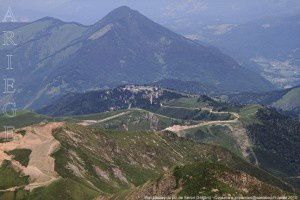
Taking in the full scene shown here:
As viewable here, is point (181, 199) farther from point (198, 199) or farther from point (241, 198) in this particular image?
point (241, 198)

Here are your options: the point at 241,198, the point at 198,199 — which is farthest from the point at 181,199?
the point at 241,198
